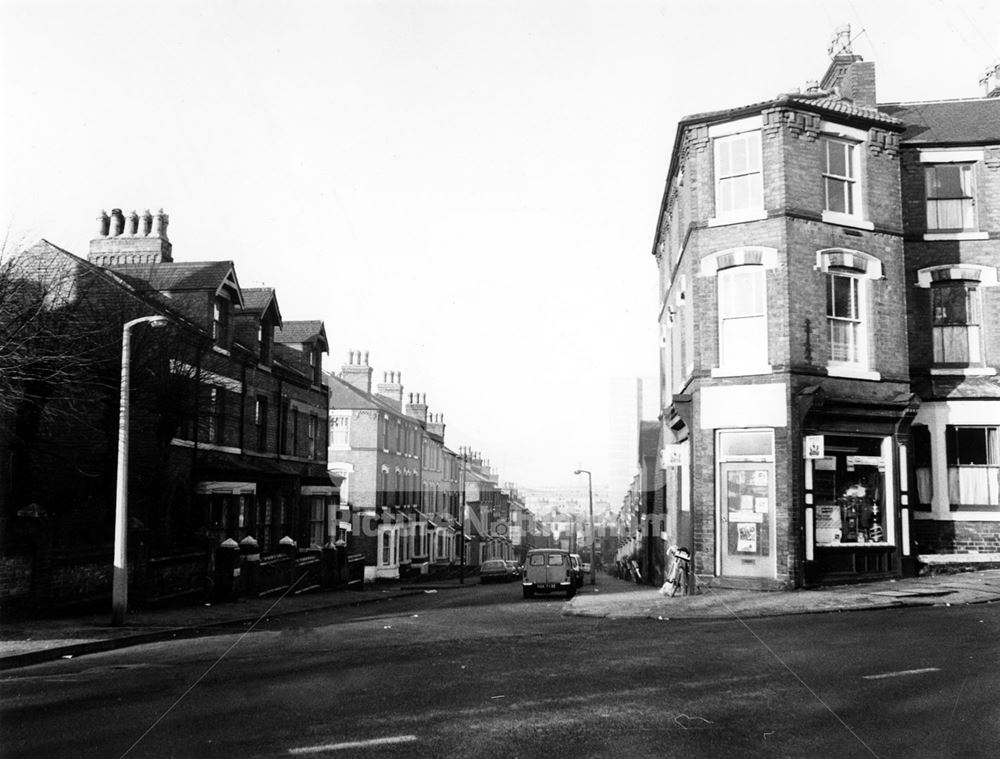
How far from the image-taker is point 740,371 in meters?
19.4

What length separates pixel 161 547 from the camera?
883 inches

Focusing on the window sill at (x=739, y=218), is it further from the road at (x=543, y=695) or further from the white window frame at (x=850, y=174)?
the road at (x=543, y=695)

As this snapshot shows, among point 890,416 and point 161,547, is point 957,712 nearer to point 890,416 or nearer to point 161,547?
point 890,416

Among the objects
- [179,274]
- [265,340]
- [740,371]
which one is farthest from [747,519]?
[265,340]

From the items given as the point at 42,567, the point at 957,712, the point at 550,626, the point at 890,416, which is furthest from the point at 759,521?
the point at 42,567

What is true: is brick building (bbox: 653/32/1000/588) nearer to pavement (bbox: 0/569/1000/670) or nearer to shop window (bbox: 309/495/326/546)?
Result: pavement (bbox: 0/569/1000/670)

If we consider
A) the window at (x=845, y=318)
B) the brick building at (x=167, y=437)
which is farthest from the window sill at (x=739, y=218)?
the brick building at (x=167, y=437)

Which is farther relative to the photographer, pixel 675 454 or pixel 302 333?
pixel 302 333

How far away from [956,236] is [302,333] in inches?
1006

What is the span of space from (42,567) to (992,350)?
2183 cm

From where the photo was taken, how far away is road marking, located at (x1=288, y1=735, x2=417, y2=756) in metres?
6.77

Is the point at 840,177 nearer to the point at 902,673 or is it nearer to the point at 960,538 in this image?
the point at 960,538

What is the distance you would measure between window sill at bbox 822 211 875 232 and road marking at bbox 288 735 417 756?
16.2m

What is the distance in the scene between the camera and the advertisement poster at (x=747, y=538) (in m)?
19.0
